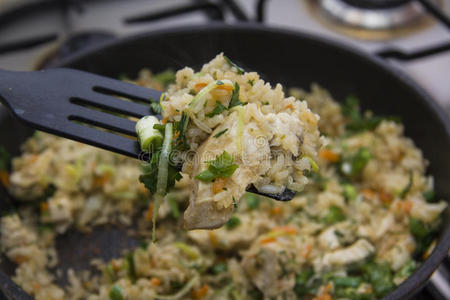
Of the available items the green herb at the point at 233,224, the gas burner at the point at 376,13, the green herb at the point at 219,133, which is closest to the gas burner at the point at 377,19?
the gas burner at the point at 376,13

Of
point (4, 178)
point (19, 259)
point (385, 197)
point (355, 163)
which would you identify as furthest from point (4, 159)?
point (385, 197)

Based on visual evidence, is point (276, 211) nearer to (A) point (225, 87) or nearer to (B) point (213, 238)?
(B) point (213, 238)

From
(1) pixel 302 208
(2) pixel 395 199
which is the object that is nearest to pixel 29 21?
(1) pixel 302 208

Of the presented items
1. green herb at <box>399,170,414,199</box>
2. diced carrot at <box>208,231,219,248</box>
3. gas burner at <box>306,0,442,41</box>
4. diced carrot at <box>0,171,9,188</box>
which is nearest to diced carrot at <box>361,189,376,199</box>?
green herb at <box>399,170,414,199</box>

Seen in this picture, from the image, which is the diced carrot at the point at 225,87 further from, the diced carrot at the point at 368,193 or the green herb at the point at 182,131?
the diced carrot at the point at 368,193

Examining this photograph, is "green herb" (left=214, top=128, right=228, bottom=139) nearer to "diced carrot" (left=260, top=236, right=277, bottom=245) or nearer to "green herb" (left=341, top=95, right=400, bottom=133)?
"diced carrot" (left=260, top=236, right=277, bottom=245)

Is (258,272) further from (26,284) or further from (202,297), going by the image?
(26,284)
